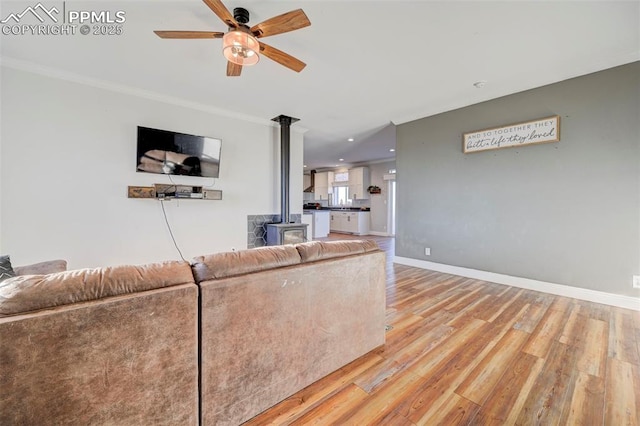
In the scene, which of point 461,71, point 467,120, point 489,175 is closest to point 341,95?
point 461,71

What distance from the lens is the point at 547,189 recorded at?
3066mm

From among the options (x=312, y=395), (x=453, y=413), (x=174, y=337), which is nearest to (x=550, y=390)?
(x=453, y=413)

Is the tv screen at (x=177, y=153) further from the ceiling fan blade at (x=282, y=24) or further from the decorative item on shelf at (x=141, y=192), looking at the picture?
the ceiling fan blade at (x=282, y=24)

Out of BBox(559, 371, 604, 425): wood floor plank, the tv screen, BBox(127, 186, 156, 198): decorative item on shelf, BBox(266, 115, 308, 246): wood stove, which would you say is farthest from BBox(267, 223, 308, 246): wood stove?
BBox(559, 371, 604, 425): wood floor plank

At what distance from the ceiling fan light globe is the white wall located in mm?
2180

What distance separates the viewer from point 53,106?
2.87 metres

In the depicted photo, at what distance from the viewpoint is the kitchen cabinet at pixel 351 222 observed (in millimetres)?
8631

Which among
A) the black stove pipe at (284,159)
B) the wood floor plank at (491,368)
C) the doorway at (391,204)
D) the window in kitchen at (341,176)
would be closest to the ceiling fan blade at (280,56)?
the black stove pipe at (284,159)

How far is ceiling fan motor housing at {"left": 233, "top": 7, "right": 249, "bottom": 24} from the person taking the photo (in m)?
1.95

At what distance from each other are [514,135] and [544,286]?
6.43 feet

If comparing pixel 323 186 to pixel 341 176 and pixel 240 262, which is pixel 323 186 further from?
pixel 240 262

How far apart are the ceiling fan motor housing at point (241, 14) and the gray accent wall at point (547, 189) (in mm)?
3266

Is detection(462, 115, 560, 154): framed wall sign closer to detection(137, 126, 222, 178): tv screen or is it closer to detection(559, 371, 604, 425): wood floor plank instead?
detection(559, 371, 604, 425): wood floor plank

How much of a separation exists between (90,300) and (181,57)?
8.82ft
